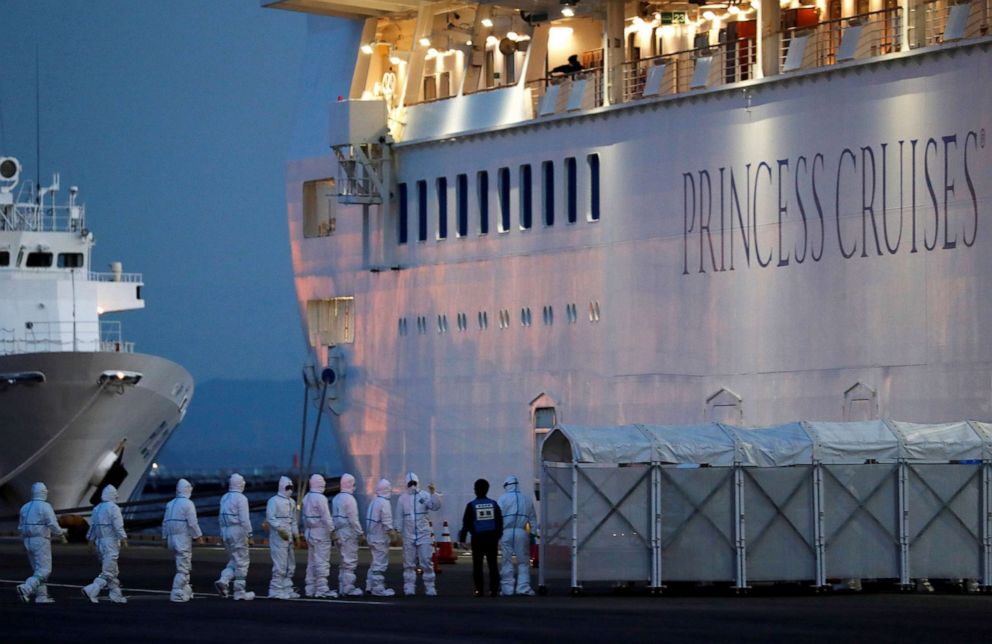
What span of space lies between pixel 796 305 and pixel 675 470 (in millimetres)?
6230

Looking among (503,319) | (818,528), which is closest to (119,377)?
(503,319)

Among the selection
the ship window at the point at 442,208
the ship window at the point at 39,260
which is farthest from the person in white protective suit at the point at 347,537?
the ship window at the point at 39,260

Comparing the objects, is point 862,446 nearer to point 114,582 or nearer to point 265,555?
point 114,582

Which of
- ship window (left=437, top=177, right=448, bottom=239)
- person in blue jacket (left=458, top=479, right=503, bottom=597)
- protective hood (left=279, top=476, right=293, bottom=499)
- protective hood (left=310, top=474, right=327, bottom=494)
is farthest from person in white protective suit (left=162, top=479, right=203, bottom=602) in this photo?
ship window (left=437, top=177, right=448, bottom=239)

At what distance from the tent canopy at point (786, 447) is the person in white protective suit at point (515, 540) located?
994mm

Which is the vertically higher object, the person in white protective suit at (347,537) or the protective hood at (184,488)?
the protective hood at (184,488)

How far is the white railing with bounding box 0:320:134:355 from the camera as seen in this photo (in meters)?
55.2

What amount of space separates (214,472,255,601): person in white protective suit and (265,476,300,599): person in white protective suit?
1.01 ft

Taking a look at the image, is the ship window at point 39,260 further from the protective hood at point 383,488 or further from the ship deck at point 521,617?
the protective hood at point 383,488

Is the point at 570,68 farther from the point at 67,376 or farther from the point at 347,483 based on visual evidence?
the point at 67,376

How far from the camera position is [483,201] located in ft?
127

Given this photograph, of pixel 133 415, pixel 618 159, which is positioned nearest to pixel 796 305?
pixel 618 159

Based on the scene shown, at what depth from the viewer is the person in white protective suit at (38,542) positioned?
87.6 ft

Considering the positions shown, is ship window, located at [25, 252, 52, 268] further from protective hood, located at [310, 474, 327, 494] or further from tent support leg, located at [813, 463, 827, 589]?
tent support leg, located at [813, 463, 827, 589]
